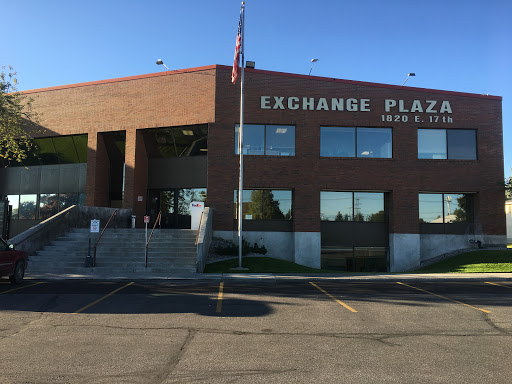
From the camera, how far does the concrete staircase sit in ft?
50.0

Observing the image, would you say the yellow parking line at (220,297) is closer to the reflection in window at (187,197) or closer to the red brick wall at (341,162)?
the red brick wall at (341,162)

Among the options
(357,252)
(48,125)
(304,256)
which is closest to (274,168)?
(304,256)

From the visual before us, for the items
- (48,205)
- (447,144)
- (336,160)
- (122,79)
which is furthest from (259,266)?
(48,205)

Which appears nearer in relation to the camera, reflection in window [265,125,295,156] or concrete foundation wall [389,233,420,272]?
concrete foundation wall [389,233,420,272]

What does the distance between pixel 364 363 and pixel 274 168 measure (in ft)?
59.8

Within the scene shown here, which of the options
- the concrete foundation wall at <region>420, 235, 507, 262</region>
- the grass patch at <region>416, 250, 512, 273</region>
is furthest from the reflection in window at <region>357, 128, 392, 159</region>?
the grass patch at <region>416, 250, 512, 273</region>

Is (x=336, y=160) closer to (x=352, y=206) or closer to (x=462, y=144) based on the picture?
(x=352, y=206)

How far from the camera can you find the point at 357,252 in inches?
932

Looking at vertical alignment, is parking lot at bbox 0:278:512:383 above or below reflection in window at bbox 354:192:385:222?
below

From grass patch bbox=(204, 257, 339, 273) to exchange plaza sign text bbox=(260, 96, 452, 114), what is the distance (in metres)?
9.34

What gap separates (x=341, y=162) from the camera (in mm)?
23188

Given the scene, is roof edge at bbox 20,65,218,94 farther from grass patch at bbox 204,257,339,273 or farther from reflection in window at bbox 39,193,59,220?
grass patch at bbox 204,257,339,273

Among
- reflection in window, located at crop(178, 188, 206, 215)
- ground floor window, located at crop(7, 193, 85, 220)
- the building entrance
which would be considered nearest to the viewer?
reflection in window, located at crop(178, 188, 206, 215)

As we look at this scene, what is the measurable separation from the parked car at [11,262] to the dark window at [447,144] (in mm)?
21103
